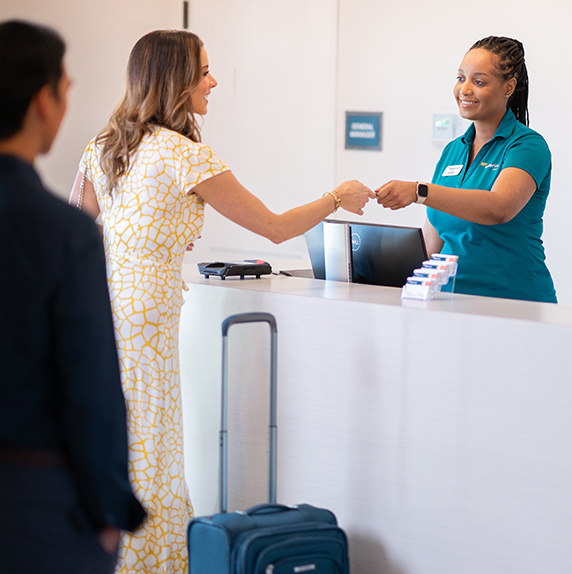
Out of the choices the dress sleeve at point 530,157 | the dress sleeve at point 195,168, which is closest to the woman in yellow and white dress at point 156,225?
A: the dress sleeve at point 195,168

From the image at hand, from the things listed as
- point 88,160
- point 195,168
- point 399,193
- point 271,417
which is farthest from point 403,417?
point 88,160

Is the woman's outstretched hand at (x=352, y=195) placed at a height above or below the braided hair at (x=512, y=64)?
below

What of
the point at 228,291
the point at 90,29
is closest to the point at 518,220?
the point at 228,291

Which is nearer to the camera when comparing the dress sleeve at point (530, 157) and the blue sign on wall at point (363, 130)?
the dress sleeve at point (530, 157)

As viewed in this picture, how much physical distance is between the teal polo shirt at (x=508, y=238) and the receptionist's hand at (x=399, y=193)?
0.25m

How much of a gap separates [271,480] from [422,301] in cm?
59

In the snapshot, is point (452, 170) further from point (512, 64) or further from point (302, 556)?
point (302, 556)

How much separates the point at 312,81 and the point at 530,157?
258 centimetres

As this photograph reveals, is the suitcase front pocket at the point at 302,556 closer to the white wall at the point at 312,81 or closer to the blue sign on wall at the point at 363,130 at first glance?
the white wall at the point at 312,81

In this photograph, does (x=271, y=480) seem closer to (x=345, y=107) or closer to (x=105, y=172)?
(x=105, y=172)

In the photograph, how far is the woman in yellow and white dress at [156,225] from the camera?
187 cm

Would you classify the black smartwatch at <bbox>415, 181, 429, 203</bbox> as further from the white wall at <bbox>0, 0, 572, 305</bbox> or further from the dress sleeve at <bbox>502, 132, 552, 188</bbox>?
the white wall at <bbox>0, 0, 572, 305</bbox>

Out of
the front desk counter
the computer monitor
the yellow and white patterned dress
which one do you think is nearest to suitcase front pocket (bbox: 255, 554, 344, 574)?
the front desk counter

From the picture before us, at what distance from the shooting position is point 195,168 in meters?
1.86
